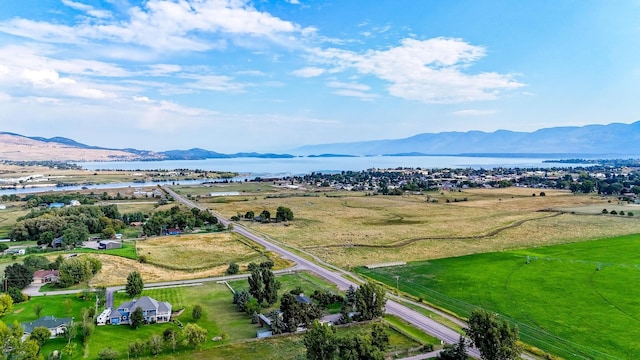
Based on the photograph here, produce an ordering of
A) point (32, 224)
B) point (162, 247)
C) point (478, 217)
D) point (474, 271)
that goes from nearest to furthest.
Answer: point (474, 271), point (162, 247), point (32, 224), point (478, 217)

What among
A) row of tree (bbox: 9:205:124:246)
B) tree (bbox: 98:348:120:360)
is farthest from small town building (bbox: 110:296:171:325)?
row of tree (bbox: 9:205:124:246)

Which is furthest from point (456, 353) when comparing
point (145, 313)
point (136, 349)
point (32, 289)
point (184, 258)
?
point (32, 289)

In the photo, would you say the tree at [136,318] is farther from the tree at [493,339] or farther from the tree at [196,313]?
the tree at [493,339]

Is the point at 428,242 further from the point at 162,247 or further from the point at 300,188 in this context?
the point at 300,188

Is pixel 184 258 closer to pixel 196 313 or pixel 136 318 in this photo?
pixel 136 318

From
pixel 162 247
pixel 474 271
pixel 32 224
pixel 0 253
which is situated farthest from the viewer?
pixel 32 224

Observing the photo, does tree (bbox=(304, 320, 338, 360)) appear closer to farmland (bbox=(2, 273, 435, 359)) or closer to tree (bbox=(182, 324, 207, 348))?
farmland (bbox=(2, 273, 435, 359))

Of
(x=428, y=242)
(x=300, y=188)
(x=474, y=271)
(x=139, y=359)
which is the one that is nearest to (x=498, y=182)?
(x=300, y=188)
